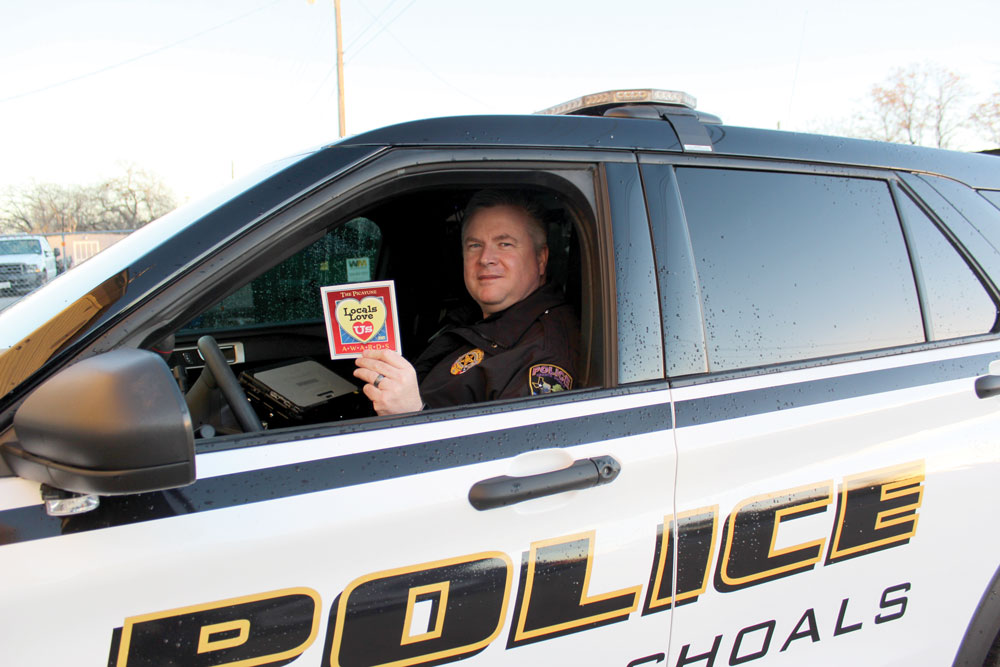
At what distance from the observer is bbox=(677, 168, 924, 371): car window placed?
1.44 metres

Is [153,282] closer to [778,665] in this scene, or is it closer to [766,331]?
[766,331]

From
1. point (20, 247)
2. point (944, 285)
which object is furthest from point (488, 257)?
point (20, 247)

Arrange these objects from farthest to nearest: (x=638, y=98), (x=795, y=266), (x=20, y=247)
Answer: (x=20, y=247)
(x=638, y=98)
(x=795, y=266)

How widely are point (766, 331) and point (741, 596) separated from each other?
58 centimetres

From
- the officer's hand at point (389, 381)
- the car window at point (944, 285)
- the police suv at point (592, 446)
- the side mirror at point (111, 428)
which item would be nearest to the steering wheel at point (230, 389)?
the police suv at point (592, 446)

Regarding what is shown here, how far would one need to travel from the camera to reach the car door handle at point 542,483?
45.1 inches

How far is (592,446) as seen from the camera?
1.24m

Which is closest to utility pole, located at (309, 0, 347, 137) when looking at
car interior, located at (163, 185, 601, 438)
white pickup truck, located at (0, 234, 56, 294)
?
white pickup truck, located at (0, 234, 56, 294)

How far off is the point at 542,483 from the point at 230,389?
2.33 feet

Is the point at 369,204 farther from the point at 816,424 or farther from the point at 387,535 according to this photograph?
the point at 816,424

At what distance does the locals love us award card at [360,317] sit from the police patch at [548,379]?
15.2 inches

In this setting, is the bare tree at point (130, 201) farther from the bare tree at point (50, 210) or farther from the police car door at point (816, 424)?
the police car door at point (816, 424)

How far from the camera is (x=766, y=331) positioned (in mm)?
1465

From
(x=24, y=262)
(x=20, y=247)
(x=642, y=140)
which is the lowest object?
(x=642, y=140)
